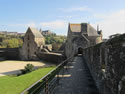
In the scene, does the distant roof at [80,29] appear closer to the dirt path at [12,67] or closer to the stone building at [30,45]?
the dirt path at [12,67]

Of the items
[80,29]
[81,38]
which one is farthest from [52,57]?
[80,29]

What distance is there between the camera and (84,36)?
3203 cm

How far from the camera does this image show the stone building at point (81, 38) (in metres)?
30.3

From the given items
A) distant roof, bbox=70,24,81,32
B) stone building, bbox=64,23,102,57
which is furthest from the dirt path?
distant roof, bbox=70,24,81,32

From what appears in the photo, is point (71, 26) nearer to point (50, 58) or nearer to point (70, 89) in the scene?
point (50, 58)

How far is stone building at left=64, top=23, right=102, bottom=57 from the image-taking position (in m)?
30.3

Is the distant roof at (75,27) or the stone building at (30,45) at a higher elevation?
the distant roof at (75,27)

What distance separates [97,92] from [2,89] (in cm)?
943

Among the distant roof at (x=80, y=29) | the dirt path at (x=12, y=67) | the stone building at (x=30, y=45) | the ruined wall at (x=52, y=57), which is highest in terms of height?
the distant roof at (x=80, y=29)

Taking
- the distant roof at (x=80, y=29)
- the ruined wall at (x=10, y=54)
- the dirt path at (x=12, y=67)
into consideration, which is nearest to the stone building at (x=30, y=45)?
the ruined wall at (x=10, y=54)

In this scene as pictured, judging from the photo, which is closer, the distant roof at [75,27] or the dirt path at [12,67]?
the dirt path at [12,67]

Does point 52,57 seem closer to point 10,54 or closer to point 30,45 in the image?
point 30,45

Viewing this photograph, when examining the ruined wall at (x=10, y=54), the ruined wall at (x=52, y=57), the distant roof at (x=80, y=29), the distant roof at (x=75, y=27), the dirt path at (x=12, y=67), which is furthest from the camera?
the ruined wall at (x=10, y=54)

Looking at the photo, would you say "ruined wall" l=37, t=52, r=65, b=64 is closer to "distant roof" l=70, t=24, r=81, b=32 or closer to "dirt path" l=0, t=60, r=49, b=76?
"dirt path" l=0, t=60, r=49, b=76
